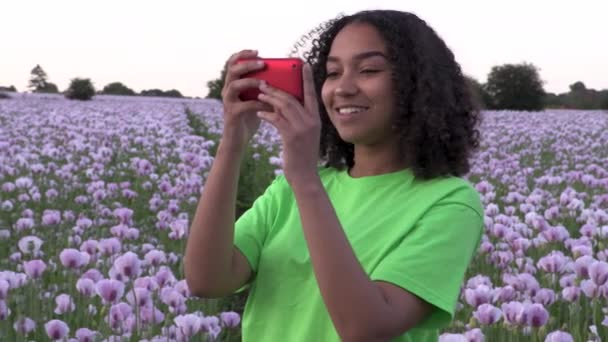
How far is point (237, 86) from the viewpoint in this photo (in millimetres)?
1719

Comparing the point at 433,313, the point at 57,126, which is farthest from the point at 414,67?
the point at 57,126

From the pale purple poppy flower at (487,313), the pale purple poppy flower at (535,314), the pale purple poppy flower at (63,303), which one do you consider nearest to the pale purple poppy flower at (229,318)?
the pale purple poppy flower at (63,303)

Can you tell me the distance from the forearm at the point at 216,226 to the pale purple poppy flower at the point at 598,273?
5.68ft

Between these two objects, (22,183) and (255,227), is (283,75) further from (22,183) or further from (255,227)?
(22,183)

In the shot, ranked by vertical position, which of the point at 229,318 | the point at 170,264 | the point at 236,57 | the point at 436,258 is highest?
the point at 236,57

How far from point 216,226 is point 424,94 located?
53cm

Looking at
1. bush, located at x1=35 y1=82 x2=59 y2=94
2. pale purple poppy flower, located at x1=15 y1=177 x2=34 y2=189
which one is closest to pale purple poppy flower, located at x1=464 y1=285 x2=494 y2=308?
pale purple poppy flower, located at x1=15 y1=177 x2=34 y2=189

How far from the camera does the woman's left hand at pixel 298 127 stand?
1.59 m

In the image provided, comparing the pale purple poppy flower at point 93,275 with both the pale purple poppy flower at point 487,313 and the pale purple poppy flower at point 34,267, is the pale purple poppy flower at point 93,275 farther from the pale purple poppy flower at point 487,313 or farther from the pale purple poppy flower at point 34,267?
the pale purple poppy flower at point 487,313

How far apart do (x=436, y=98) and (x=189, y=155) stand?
19.0 ft

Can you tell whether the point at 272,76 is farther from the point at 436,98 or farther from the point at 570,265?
the point at 570,265

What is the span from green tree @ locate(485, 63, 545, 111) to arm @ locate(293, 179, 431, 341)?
4604cm

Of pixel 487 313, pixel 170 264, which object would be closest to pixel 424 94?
pixel 487 313

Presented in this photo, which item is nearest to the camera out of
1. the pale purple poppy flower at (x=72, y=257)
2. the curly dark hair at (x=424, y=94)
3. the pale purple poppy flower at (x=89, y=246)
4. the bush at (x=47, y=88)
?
the curly dark hair at (x=424, y=94)
